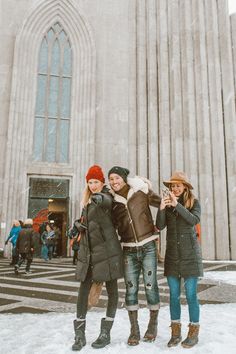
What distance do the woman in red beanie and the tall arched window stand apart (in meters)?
14.6

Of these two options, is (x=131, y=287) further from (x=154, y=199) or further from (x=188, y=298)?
(x=154, y=199)

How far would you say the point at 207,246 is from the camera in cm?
1703

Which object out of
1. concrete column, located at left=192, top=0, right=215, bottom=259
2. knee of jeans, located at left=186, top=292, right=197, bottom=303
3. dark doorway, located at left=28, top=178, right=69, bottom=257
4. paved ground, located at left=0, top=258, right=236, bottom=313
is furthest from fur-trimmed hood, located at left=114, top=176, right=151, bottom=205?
concrete column, located at left=192, top=0, right=215, bottom=259

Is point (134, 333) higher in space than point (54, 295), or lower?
higher

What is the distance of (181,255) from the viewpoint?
328cm

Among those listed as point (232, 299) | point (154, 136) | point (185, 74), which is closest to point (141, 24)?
point (185, 74)

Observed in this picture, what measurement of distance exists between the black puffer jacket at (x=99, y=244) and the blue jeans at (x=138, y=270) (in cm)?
13

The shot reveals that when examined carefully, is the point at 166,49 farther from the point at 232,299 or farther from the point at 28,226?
the point at 232,299

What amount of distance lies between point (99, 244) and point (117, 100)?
1591cm

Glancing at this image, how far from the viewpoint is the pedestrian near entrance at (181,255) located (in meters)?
3.20

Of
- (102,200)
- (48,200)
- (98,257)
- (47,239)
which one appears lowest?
(47,239)

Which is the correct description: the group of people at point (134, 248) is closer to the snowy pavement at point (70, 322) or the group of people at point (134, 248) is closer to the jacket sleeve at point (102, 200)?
the jacket sleeve at point (102, 200)

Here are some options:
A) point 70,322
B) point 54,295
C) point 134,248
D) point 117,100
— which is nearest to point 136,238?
point 134,248

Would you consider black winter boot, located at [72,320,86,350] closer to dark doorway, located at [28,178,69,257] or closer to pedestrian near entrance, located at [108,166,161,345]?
pedestrian near entrance, located at [108,166,161,345]
